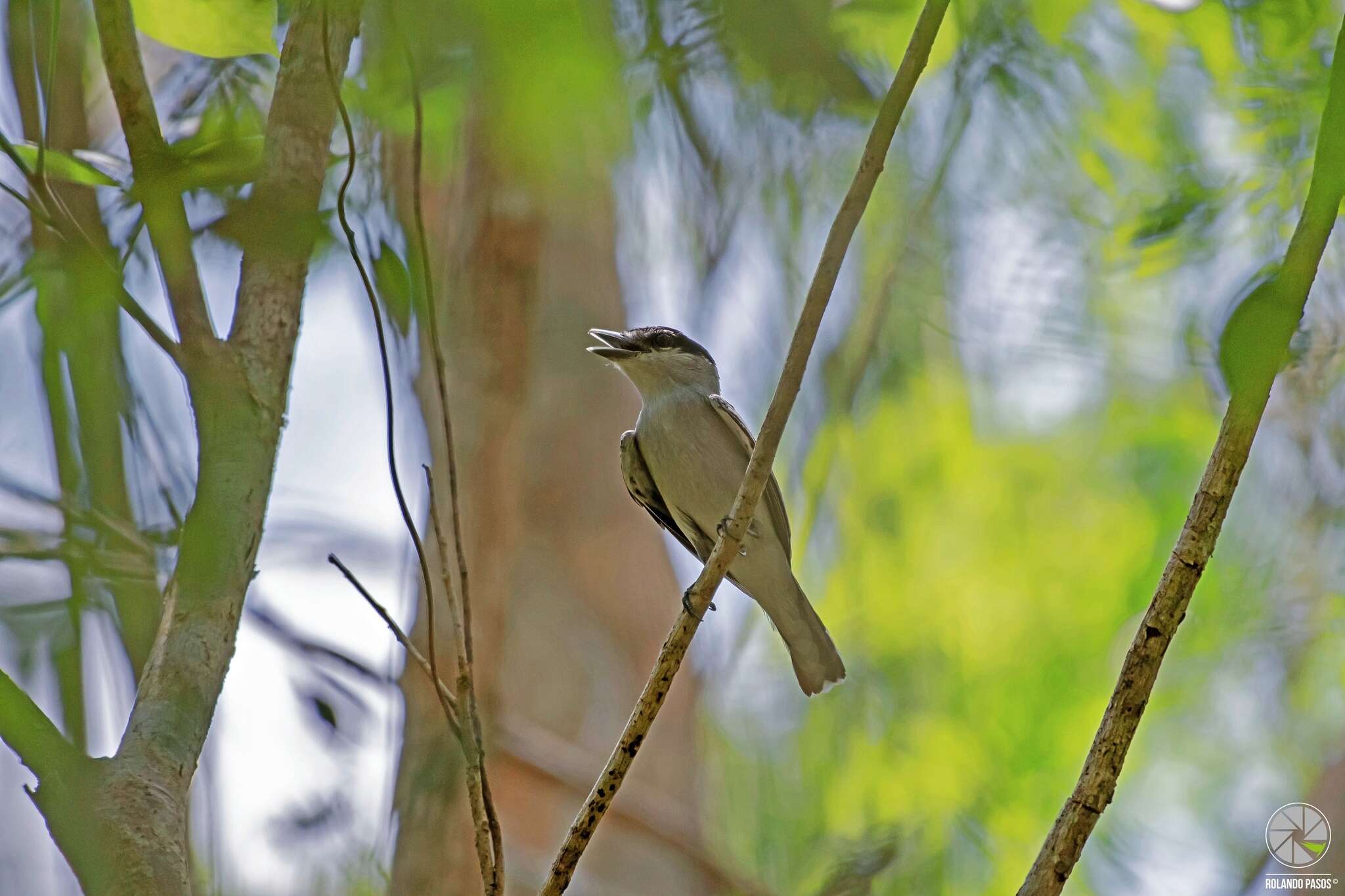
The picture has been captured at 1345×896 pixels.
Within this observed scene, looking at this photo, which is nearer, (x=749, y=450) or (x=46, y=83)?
(x=46, y=83)

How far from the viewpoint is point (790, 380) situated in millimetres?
2459

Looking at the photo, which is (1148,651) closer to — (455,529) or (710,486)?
(455,529)

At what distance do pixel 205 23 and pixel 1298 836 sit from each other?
4.76 metres

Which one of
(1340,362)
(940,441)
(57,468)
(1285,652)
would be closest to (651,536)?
(940,441)

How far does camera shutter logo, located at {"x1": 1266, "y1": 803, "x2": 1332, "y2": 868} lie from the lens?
4.41 metres

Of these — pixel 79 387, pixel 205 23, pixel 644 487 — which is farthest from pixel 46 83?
pixel 644 487

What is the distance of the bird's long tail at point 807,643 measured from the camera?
5094 millimetres

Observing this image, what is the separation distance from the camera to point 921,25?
85.1 inches

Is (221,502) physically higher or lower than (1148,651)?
higher

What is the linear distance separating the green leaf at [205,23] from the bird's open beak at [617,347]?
109 inches

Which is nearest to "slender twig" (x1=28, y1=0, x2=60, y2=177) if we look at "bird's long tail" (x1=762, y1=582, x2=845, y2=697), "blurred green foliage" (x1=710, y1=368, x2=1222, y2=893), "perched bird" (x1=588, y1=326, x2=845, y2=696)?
"perched bird" (x1=588, y1=326, x2=845, y2=696)

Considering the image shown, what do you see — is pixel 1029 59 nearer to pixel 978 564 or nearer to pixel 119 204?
pixel 119 204

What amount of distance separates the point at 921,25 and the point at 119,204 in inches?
72.4

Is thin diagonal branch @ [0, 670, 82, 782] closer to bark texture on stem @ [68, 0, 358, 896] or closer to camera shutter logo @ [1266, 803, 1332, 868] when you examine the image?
bark texture on stem @ [68, 0, 358, 896]
